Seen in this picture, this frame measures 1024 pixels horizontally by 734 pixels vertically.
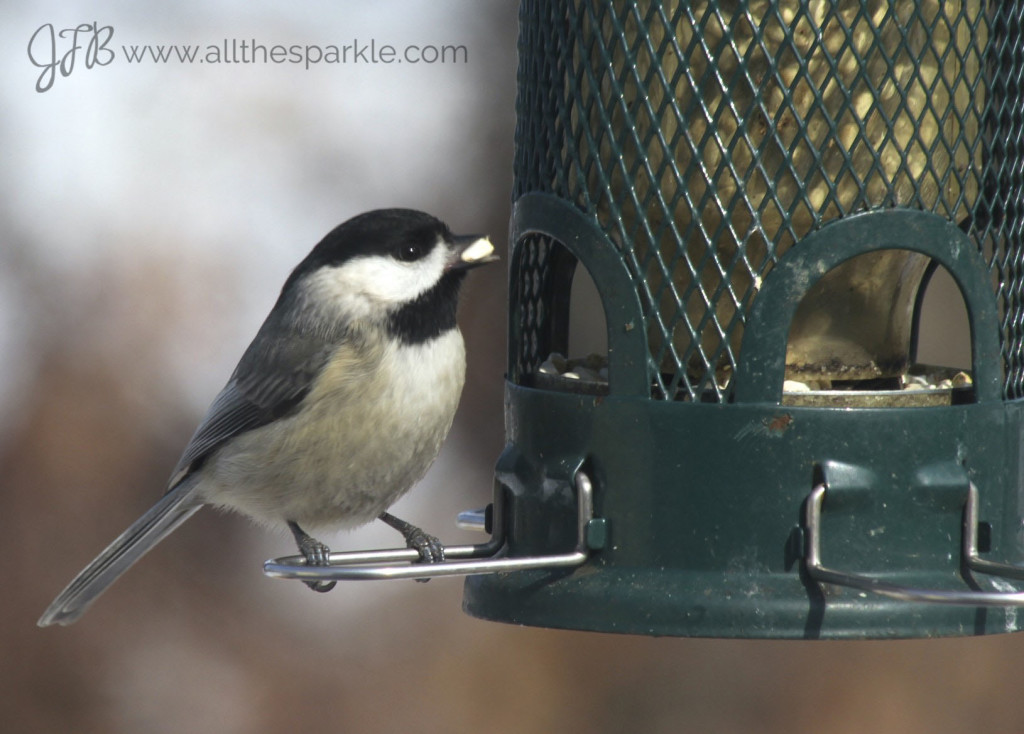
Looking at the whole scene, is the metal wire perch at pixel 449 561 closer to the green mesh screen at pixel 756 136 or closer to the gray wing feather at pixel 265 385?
the green mesh screen at pixel 756 136

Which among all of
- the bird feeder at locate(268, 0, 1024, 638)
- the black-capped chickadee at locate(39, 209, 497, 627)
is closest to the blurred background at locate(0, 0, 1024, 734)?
the black-capped chickadee at locate(39, 209, 497, 627)

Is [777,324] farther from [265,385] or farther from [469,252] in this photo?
[265,385]

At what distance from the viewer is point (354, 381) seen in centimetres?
346

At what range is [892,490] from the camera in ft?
9.12

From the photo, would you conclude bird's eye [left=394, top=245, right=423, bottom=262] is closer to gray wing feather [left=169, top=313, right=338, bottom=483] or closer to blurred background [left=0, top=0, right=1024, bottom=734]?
gray wing feather [left=169, top=313, right=338, bottom=483]

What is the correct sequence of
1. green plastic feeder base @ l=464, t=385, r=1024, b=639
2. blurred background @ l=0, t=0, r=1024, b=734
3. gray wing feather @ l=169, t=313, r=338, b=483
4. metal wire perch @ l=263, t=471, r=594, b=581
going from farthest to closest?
1. blurred background @ l=0, t=0, r=1024, b=734
2. gray wing feather @ l=169, t=313, r=338, b=483
3. green plastic feeder base @ l=464, t=385, r=1024, b=639
4. metal wire perch @ l=263, t=471, r=594, b=581

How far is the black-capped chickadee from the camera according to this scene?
3.44 metres

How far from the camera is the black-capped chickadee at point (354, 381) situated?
11.3 feet

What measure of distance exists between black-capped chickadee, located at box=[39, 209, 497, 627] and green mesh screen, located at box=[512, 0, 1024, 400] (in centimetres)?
50

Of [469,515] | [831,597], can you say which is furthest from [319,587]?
[831,597]

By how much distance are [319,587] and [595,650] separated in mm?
2983

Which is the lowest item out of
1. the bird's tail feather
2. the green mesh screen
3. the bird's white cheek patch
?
the bird's tail feather

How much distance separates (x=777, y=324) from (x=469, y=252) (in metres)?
0.92

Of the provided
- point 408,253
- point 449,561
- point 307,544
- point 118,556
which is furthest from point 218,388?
point 449,561
